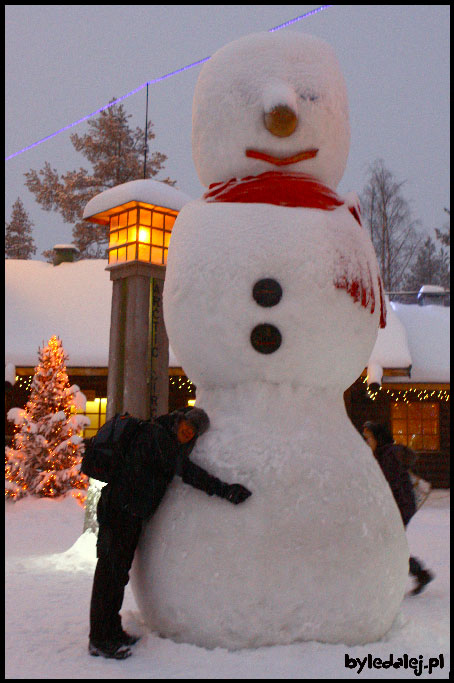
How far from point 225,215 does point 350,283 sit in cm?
80

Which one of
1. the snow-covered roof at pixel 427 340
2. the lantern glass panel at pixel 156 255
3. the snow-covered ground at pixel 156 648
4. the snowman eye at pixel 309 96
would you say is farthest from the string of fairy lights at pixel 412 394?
the snowman eye at pixel 309 96

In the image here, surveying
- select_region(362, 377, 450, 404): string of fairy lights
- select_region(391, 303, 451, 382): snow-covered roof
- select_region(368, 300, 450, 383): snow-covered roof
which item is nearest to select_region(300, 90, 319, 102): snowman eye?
select_region(368, 300, 450, 383): snow-covered roof

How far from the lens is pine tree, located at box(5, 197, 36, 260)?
Answer: 91.1ft

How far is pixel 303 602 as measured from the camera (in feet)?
9.91

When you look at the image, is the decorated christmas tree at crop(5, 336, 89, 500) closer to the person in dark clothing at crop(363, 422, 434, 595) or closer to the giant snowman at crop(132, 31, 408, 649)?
the person in dark clothing at crop(363, 422, 434, 595)

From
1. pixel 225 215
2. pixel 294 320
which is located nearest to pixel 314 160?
pixel 225 215

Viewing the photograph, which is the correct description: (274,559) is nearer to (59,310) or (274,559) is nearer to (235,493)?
(235,493)

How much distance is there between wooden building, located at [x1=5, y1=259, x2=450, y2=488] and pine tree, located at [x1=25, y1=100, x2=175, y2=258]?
8.38 meters

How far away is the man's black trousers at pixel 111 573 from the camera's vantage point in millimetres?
3158

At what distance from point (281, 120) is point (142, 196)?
16.5 ft

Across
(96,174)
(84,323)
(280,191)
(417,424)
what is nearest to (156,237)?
(84,323)

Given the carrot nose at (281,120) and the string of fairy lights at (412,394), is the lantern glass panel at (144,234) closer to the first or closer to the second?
the carrot nose at (281,120)

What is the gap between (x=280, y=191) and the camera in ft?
11.8

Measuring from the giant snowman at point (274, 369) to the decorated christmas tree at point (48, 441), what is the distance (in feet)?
23.4
